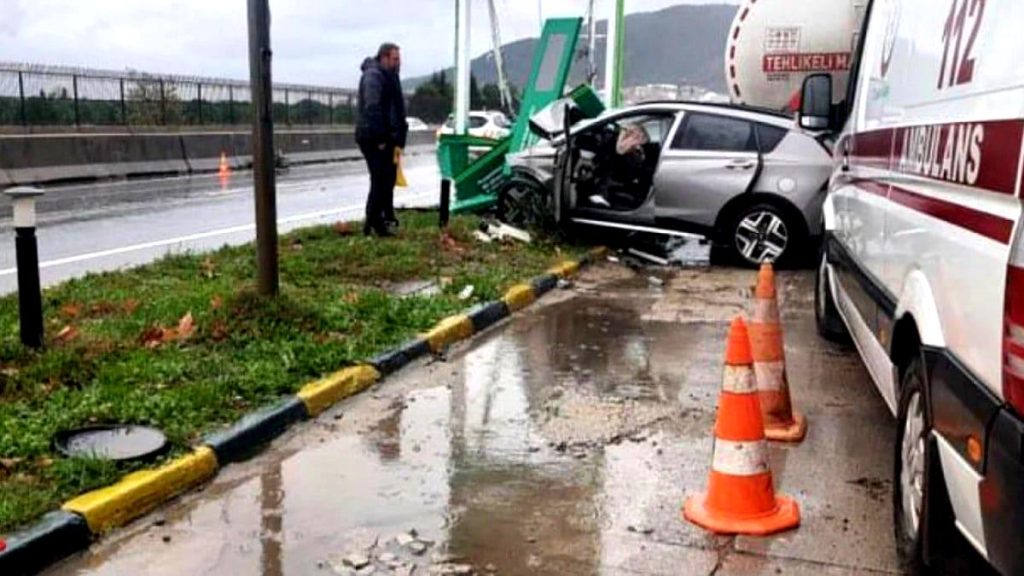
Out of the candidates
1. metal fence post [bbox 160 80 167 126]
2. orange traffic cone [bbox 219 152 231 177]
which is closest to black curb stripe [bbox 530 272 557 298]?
orange traffic cone [bbox 219 152 231 177]

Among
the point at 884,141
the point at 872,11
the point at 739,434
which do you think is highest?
the point at 872,11

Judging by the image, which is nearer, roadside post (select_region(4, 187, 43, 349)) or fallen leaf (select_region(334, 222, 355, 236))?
roadside post (select_region(4, 187, 43, 349))

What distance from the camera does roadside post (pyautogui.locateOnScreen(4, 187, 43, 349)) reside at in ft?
18.6

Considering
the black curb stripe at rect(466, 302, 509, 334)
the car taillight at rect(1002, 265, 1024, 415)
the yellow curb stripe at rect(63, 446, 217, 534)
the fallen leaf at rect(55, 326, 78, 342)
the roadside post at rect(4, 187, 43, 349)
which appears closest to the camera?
the car taillight at rect(1002, 265, 1024, 415)

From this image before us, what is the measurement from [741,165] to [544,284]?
108 inches

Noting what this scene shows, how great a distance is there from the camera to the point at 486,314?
822 cm

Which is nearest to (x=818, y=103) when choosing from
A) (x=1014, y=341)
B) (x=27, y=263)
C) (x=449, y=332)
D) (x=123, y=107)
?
(x=449, y=332)

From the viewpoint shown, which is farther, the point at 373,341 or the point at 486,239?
the point at 486,239

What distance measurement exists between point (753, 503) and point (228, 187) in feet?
56.4

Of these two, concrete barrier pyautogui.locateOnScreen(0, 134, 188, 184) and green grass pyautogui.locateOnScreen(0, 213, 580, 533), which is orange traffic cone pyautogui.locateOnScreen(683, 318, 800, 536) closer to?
green grass pyautogui.locateOnScreen(0, 213, 580, 533)

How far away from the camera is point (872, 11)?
6250 millimetres

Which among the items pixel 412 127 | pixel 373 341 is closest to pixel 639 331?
pixel 373 341

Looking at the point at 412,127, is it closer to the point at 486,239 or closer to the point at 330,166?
the point at 330,166

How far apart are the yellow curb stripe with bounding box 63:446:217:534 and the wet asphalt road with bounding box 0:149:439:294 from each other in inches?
200
